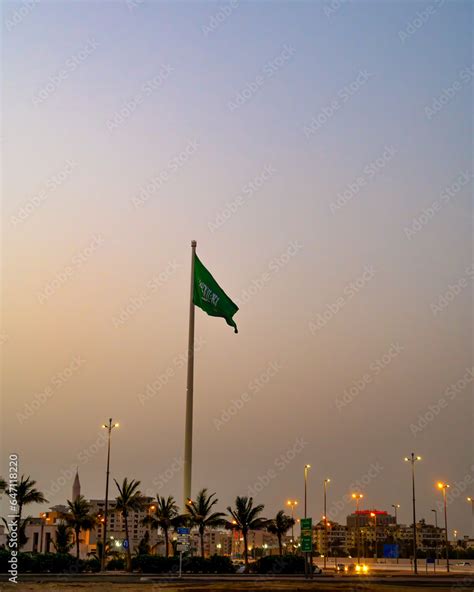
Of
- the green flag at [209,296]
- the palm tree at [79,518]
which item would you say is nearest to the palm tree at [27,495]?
the palm tree at [79,518]

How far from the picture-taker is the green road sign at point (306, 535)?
55094mm

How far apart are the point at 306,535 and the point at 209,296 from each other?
19.2 m

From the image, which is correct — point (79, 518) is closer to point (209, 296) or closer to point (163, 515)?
point (163, 515)

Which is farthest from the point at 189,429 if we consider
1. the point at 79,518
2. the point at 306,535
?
the point at 79,518

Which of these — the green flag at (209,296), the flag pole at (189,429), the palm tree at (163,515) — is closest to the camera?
the flag pole at (189,429)

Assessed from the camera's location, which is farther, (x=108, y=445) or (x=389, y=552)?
(x=389, y=552)

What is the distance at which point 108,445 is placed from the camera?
6844cm

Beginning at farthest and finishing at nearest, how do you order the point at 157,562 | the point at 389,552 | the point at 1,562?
the point at 389,552
the point at 157,562
the point at 1,562

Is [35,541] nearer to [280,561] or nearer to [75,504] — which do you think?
[75,504]

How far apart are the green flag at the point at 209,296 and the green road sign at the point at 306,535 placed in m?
15.3

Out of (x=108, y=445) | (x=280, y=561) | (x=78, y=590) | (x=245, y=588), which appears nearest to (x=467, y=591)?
(x=245, y=588)

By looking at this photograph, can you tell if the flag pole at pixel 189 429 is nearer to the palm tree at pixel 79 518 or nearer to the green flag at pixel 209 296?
the green flag at pixel 209 296

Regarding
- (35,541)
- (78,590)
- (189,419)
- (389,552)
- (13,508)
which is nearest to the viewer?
(78,590)

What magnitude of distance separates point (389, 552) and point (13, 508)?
294 feet
